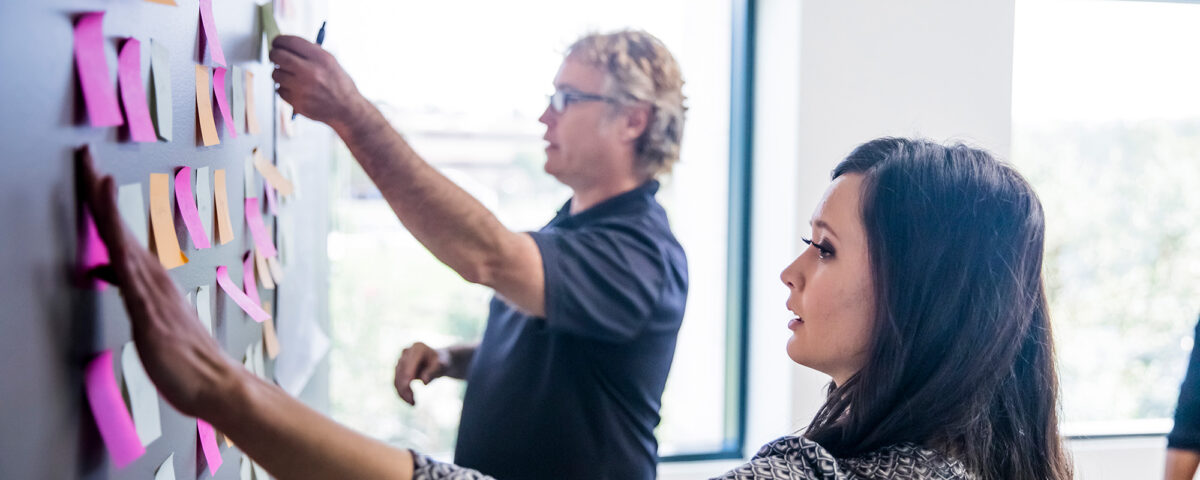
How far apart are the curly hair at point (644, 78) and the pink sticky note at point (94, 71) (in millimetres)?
961

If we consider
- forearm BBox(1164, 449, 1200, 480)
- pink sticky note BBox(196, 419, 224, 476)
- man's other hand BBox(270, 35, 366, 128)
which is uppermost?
man's other hand BBox(270, 35, 366, 128)

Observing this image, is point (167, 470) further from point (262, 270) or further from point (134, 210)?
point (262, 270)

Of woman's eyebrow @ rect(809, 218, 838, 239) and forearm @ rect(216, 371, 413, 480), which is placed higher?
woman's eyebrow @ rect(809, 218, 838, 239)

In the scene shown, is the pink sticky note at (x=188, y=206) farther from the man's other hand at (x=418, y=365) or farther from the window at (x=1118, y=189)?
the window at (x=1118, y=189)

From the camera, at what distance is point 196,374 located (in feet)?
→ 2.11

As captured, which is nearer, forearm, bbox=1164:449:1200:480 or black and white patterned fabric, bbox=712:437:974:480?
black and white patterned fabric, bbox=712:437:974:480

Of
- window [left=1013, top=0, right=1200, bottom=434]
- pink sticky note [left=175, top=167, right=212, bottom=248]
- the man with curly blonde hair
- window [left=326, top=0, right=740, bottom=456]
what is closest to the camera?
pink sticky note [left=175, top=167, right=212, bottom=248]

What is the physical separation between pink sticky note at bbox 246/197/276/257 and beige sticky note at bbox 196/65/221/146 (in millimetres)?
232

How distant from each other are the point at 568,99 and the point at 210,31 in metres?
0.71

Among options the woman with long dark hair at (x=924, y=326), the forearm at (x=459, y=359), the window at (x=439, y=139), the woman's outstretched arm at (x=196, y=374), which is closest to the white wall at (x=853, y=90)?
the window at (x=439, y=139)

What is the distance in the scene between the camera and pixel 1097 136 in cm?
269

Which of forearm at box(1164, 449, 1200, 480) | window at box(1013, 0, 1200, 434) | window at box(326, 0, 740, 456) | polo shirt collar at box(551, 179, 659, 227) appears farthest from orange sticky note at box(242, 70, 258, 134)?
window at box(1013, 0, 1200, 434)

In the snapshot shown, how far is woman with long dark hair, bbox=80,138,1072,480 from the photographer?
94cm

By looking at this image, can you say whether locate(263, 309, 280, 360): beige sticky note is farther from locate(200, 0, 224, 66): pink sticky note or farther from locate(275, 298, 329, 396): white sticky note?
locate(200, 0, 224, 66): pink sticky note
